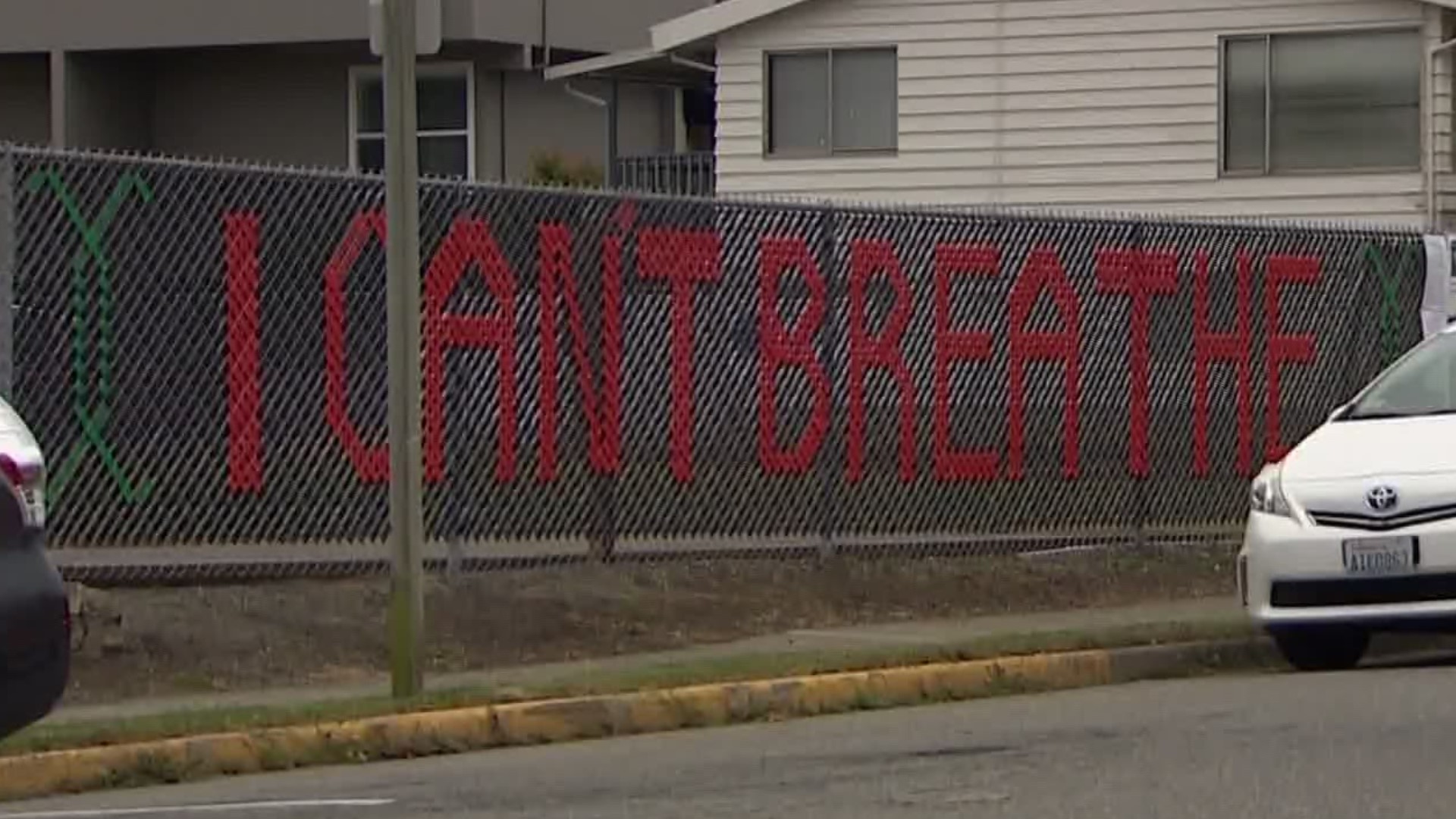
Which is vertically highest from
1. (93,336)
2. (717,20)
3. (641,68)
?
(717,20)

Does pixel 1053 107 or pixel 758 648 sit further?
pixel 1053 107

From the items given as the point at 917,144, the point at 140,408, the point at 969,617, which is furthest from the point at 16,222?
the point at 917,144

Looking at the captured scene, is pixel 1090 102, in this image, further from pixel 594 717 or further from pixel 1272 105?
pixel 594 717

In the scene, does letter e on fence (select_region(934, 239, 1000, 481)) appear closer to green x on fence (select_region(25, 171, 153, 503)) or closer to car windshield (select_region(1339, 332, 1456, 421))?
car windshield (select_region(1339, 332, 1456, 421))

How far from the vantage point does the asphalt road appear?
9695 mm

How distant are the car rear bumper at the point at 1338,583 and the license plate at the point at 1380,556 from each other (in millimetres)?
27

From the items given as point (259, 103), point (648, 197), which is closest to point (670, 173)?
point (259, 103)

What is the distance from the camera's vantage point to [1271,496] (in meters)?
13.8

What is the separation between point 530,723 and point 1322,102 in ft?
54.4

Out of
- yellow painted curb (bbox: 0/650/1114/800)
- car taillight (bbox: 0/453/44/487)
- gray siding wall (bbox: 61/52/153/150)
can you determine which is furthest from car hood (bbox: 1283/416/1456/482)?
gray siding wall (bbox: 61/52/153/150)

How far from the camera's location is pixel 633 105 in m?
36.6

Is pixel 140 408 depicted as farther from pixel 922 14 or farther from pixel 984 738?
pixel 922 14

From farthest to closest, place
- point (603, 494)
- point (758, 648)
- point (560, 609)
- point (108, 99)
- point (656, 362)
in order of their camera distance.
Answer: point (108, 99), point (656, 362), point (603, 494), point (560, 609), point (758, 648)

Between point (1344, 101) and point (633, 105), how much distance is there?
1168cm
